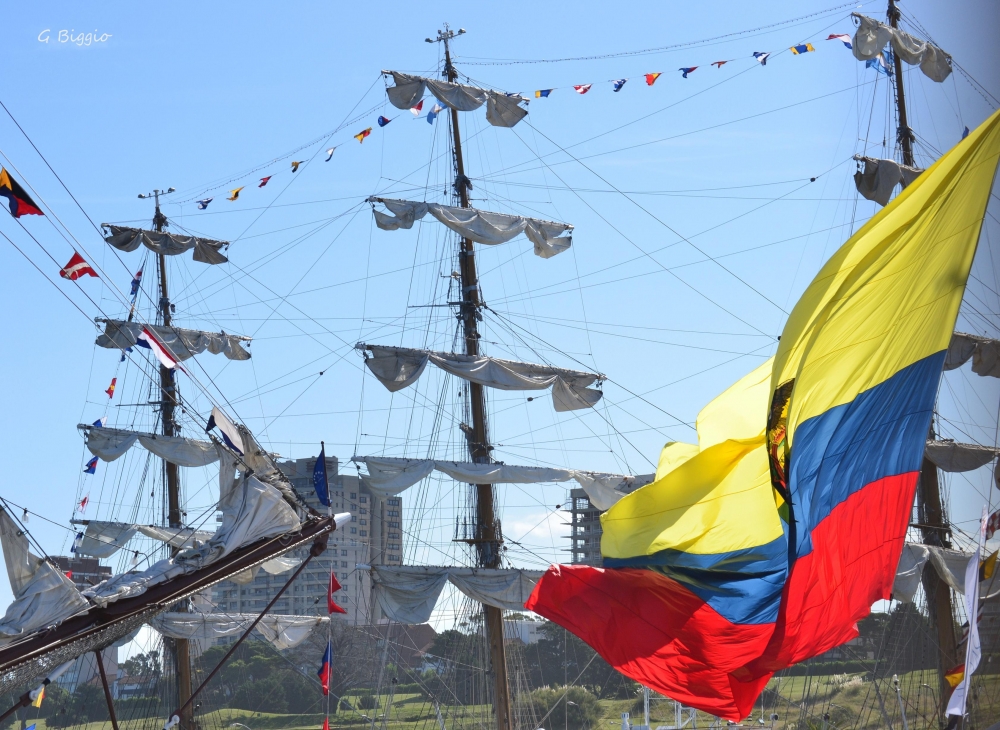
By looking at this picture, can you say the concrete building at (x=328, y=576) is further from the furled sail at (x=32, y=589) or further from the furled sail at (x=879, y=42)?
the furled sail at (x=32, y=589)

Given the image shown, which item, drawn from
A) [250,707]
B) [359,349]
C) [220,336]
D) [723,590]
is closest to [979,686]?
[723,590]

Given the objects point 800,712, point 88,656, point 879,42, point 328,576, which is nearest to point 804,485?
point 879,42

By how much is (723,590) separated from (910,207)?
5026 millimetres

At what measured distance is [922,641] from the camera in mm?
31312

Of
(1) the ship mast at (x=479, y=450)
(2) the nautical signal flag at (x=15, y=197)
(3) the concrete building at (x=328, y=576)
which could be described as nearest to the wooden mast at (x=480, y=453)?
(1) the ship mast at (x=479, y=450)

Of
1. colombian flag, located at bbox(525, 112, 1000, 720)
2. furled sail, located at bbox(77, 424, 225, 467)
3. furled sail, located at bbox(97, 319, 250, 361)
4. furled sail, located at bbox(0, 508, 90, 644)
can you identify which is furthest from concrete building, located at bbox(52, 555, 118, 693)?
colombian flag, located at bbox(525, 112, 1000, 720)

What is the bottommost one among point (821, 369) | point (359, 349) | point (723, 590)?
point (723, 590)

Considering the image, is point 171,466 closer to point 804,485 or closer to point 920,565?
point 920,565

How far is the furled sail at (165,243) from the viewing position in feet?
125

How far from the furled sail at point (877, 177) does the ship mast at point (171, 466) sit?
2025 cm

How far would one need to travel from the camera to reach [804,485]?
9.87 m

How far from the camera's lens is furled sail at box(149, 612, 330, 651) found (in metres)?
35.5

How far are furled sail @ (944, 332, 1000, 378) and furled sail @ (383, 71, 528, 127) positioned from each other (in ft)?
79.6

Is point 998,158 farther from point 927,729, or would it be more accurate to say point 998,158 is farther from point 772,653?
point 927,729
